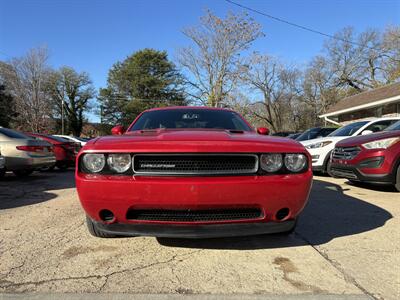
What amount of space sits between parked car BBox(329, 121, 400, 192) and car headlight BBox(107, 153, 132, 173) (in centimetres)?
489

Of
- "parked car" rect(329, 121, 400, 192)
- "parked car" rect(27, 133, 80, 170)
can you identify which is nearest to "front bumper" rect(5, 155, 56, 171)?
"parked car" rect(27, 133, 80, 170)

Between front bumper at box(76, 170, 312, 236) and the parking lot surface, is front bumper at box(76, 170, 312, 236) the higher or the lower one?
the higher one

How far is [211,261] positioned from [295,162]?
108 cm

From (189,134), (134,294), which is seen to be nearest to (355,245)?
(189,134)

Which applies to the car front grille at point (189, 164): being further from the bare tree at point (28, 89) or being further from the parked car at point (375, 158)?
the bare tree at point (28, 89)

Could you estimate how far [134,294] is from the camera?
2447 mm

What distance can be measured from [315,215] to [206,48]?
32284 mm

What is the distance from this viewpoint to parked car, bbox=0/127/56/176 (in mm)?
8148

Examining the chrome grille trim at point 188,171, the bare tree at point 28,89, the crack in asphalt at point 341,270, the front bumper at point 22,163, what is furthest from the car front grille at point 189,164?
the bare tree at point 28,89

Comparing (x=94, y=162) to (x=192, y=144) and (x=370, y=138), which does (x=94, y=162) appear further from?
(x=370, y=138)

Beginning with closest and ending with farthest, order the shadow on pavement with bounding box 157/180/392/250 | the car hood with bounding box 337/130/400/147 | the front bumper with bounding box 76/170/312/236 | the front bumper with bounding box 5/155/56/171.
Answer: the front bumper with bounding box 76/170/312/236 < the shadow on pavement with bounding box 157/180/392/250 < the car hood with bounding box 337/130/400/147 < the front bumper with bounding box 5/155/56/171

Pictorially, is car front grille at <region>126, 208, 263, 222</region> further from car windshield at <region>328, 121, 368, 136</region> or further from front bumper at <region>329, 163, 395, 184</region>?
car windshield at <region>328, 121, 368, 136</region>

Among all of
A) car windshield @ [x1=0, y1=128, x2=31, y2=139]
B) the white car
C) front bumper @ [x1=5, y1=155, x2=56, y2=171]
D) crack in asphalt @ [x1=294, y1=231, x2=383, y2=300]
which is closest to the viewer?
crack in asphalt @ [x1=294, y1=231, x2=383, y2=300]

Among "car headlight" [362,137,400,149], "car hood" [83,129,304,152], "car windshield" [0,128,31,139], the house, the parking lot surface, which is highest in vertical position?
the house
